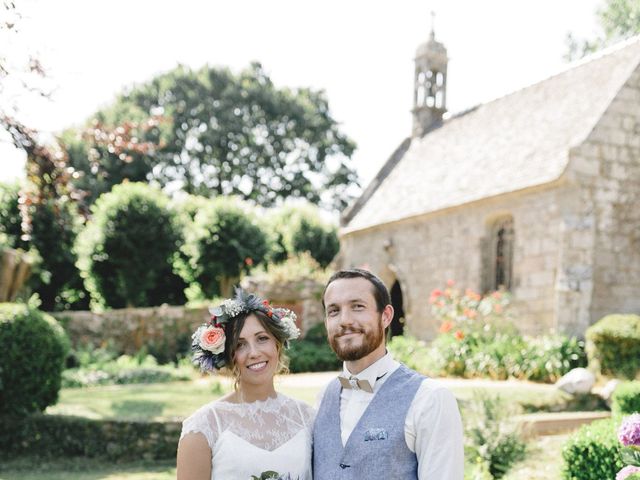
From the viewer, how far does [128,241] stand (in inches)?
827

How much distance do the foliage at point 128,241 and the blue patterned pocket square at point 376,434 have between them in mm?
19009

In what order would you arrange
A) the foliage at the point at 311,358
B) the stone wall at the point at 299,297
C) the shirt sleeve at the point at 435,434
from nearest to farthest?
the shirt sleeve at the point at 435,434, the foliage at the point at 311,358, the stone wall at the point at 299,297

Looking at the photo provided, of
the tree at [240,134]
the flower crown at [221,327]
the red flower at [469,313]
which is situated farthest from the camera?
the tree at [240,134]

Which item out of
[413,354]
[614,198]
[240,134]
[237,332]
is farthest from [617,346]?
[240,134]

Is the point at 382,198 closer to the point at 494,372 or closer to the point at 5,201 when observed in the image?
the point at 494,372

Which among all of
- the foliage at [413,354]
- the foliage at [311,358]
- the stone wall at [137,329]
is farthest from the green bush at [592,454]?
the stone wall at [137,329]

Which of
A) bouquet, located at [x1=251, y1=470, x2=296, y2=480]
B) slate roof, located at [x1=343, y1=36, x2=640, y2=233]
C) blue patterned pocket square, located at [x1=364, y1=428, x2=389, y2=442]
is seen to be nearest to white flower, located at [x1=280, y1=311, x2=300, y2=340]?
bouquet, located at [x1=251, y1=470, x2=296, y2=480]

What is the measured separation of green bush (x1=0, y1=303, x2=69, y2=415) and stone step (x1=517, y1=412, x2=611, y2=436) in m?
5.95

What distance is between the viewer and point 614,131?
42.5 feet

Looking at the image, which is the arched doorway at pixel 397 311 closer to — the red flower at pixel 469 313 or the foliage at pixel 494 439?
the red flower at pixel 469 313

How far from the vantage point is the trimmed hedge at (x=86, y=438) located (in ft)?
26.2

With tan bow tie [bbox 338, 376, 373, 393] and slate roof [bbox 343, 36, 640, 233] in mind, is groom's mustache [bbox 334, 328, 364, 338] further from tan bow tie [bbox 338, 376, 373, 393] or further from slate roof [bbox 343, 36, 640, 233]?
slate roof [bbox 343, 36, 640, 233]

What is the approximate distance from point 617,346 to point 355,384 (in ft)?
30.1

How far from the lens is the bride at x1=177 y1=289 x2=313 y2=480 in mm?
3027
